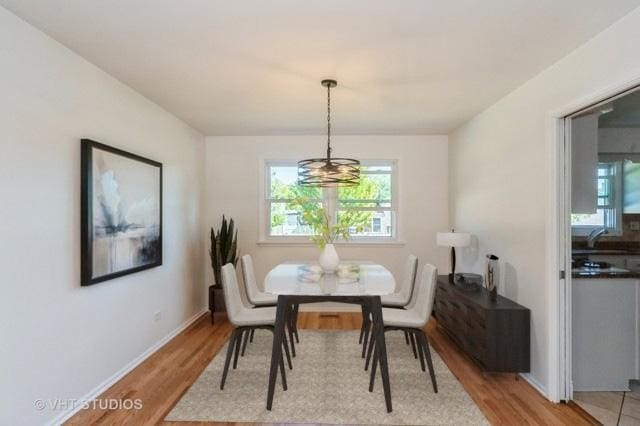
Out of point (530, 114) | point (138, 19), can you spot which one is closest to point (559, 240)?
point (530, 114)

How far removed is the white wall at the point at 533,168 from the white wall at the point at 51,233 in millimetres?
→ 3392

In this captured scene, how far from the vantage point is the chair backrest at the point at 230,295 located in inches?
108

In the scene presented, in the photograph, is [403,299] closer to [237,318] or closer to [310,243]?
[237,318]

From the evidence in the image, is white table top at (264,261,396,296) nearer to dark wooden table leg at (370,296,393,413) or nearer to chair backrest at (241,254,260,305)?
dark wooden table leg at (370,296,393,413)

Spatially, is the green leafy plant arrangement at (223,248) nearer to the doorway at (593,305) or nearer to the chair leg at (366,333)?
the chair leg at (366,333)

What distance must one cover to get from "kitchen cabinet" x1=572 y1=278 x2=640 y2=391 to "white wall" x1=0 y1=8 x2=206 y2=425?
3617mm

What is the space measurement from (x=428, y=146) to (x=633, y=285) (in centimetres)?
284

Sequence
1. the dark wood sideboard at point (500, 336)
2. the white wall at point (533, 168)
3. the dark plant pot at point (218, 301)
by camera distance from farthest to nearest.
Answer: the dark plant pot at point (218, 301) → the dark wood sideboard at point (500, 336) → the white wall at point (533, 168)

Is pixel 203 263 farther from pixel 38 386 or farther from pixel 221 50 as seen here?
pixel 221 50

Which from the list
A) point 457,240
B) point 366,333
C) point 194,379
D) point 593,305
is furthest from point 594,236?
point 194,379

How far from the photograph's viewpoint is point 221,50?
2.35 metres

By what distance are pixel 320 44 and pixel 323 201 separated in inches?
112

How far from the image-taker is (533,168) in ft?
9.20

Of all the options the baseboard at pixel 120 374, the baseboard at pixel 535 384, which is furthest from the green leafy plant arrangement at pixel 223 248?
the baseboard at pixel 535 384
